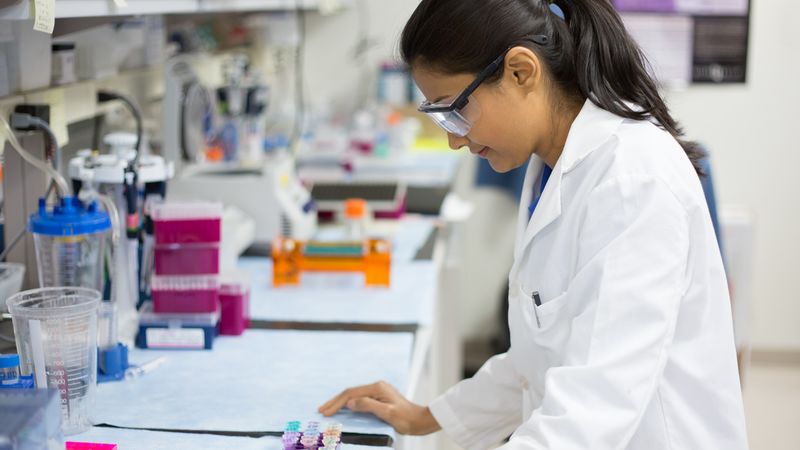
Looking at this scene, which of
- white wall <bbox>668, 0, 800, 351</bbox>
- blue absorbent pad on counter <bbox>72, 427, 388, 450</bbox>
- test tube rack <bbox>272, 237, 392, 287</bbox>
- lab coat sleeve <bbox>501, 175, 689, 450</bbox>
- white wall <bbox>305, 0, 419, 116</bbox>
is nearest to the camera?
lab coat sleeve <bbox>501, 175, 689, 450</bbox>

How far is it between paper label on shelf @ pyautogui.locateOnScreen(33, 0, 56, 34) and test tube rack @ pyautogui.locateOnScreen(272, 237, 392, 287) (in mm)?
1082

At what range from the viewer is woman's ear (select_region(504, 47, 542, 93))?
1344mm

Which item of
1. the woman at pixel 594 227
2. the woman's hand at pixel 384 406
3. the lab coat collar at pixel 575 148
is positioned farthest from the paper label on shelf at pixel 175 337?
the lab coat collar at pixel 575 148

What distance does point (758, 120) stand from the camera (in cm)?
435

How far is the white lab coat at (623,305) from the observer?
1.19 meters

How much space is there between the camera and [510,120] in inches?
55.6

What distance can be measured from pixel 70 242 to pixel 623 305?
3.34 ft

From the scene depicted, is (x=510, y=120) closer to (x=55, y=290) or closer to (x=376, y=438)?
(x=376, y=438)

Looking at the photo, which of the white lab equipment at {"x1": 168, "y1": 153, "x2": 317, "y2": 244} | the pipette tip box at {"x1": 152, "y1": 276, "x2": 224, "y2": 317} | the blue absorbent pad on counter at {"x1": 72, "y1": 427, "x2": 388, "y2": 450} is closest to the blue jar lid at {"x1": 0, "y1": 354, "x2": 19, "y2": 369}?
the blue absorbent pad on counter at {"x1": 72, "y1": 427, "x2": 388, "y2": 450}

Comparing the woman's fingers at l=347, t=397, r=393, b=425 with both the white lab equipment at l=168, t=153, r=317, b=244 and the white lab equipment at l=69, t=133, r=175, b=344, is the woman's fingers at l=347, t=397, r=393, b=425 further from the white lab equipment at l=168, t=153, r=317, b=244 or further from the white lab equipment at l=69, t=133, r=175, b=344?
the white lab equipment at l=168, t=153, r=317, b=244

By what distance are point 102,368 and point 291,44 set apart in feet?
7.89

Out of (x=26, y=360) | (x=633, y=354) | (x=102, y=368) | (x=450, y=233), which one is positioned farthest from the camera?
(x=450, y=233)

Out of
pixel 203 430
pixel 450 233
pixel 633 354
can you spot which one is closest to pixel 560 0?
pixel 633 354

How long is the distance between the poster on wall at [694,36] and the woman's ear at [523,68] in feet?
10.3
